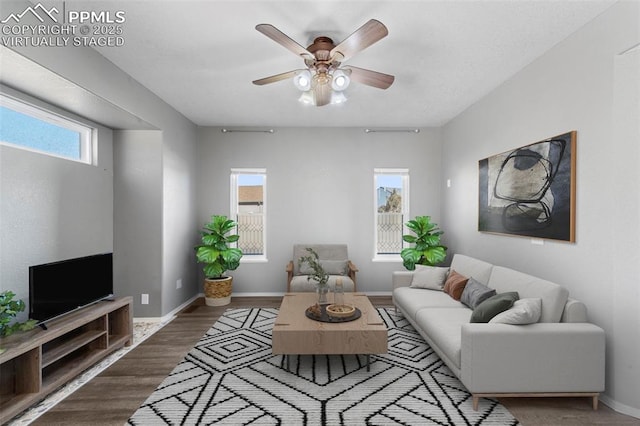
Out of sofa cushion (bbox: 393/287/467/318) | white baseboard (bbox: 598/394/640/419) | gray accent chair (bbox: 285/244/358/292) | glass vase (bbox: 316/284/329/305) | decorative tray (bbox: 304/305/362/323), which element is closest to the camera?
white baseboard (bbox: 598/394/640/419)

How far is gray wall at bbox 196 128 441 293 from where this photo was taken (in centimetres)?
511

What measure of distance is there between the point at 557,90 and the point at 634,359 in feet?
7.07

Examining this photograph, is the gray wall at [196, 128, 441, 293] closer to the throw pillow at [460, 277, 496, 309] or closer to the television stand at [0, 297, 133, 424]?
the throw pillow at [460, 277, 496, 309]

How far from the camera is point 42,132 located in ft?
9.21

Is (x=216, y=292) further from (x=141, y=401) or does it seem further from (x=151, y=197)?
(x=141, y=401)

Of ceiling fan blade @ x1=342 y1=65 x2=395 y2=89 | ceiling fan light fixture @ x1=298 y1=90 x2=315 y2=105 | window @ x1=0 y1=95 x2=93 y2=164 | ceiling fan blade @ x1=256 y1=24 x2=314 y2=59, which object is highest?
ceiling fan blade @ x1=256 y1=24 x2=314 y2=59

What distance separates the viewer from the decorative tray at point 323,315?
9.05ft

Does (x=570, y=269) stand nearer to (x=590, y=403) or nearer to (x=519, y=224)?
(x=519, y=224)

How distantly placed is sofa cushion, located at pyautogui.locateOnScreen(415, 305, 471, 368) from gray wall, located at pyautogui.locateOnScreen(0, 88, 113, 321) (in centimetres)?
356

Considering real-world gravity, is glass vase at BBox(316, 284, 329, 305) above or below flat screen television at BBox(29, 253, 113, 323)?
below

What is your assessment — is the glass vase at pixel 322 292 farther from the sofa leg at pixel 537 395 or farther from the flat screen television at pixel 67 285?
the flat screen television at pixel 67 285

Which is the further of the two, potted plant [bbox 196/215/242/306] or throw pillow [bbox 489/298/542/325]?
potted plant [bbox 196/215/242/306]

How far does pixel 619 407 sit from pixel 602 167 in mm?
1704

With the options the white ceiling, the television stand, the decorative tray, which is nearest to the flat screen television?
the television stand
